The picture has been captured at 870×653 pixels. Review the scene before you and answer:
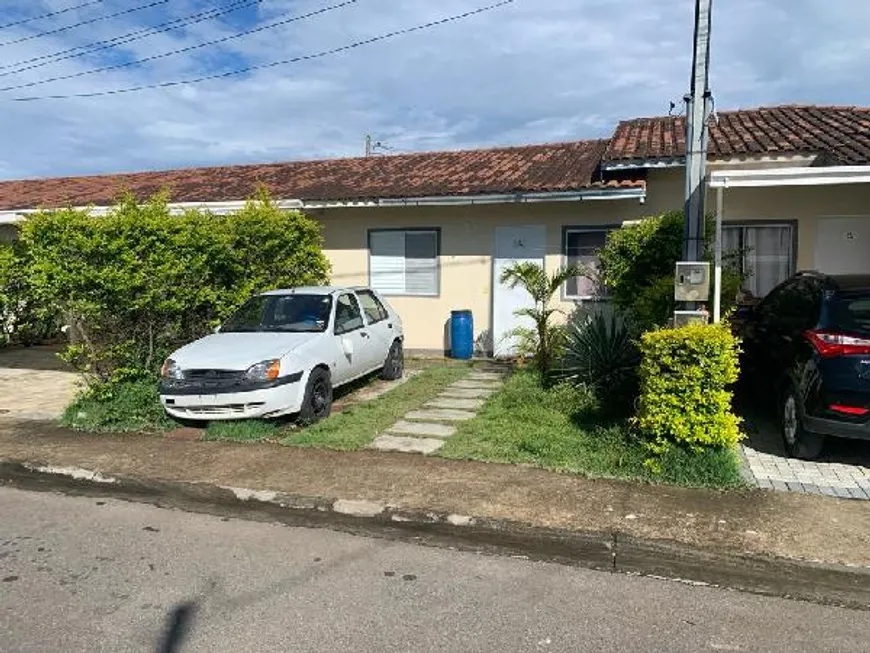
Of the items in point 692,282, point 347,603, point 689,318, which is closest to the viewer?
point 347,603

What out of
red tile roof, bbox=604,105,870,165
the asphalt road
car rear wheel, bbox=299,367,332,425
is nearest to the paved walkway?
car rear wheel, bbox=299,367,332,425

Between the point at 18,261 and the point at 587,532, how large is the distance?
8800 mm

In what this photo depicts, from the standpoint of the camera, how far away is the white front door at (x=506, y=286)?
12.0 m

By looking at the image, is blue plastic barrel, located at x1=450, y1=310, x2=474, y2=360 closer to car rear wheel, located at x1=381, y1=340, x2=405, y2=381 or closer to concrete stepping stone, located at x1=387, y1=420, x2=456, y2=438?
car rear wheel, located at x1=381, y1=340, x2=405, y2=381

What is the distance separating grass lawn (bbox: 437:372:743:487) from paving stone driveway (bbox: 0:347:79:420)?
17.4ft

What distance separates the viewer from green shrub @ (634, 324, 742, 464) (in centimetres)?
555

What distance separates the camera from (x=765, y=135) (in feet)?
36.3

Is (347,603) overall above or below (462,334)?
below

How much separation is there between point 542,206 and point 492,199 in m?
1.02

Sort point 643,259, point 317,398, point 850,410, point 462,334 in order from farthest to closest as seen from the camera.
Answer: point 462,334 < point 643,259 < point 317,398 < point 850,410

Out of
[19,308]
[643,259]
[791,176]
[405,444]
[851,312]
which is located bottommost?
[405,444]

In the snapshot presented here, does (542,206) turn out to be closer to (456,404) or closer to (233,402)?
(456,404)

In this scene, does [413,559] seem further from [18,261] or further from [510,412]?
[18,261]

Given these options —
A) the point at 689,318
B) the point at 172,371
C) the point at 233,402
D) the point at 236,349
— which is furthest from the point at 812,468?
the point at 172,371
